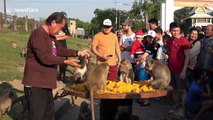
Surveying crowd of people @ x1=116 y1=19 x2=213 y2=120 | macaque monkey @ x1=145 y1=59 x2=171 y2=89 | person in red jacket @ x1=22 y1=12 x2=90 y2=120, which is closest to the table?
macaque monkey @ x1=145 y1=59 x2=171 y2=89

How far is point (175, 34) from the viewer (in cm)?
854

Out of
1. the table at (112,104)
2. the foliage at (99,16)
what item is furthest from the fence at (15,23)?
the foliage at (99,16)

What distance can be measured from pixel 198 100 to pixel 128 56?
13.5 ft

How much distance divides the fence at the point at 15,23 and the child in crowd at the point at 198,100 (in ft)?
86.9

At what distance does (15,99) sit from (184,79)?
132 inches

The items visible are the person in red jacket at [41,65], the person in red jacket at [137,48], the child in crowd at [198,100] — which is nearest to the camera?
the person in red jacket at [41,65]

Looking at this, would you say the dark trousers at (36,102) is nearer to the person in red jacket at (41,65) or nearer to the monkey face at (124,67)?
the person in red jacket at (41,65)

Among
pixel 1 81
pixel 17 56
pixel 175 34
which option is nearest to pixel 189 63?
pixel 175 34

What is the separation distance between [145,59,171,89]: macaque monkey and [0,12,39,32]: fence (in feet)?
84.2

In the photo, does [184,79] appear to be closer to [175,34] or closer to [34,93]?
[175,34]

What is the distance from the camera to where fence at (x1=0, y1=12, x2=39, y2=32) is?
3269cm

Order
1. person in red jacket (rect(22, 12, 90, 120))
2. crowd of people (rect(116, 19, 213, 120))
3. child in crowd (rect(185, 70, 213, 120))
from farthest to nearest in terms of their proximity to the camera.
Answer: crowd of people (rect(116, 19, 213, 120))
child in crowd (rect(185, 70, 213, 120))
person in red jacket (rect(22, 12, 90, 120))

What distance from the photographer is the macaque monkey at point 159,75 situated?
6.44 m

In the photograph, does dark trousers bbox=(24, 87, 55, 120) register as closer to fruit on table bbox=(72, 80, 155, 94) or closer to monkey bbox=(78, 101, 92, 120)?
fruit on table bbox=(72, 80, 155, 94)
